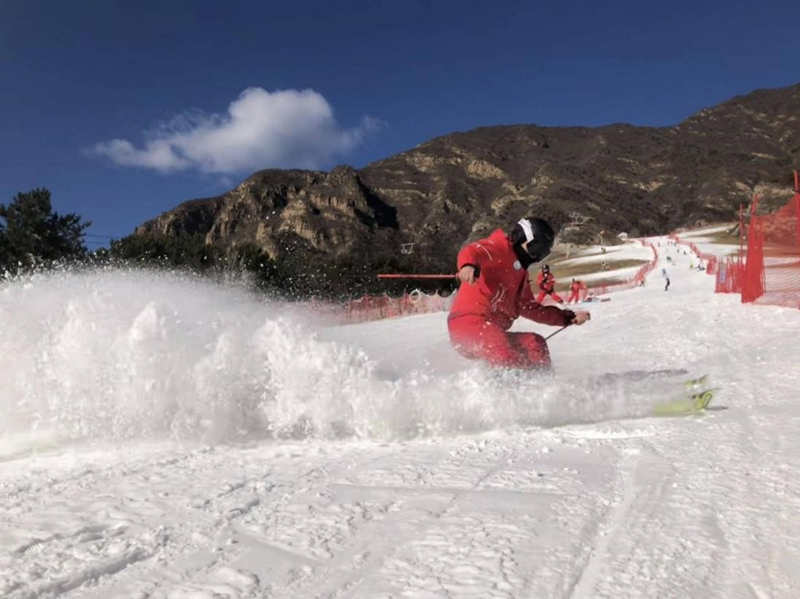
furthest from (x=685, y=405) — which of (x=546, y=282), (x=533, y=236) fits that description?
(x=546, y=282)

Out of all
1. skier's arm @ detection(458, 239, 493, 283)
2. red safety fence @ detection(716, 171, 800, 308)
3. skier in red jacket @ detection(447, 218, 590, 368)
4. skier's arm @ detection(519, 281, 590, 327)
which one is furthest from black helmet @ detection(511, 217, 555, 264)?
red safety fence @ detection(716, 171, 800, 308)

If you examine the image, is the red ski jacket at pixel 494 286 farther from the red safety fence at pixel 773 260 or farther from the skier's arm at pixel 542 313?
the red safety fence at pixel 773 260

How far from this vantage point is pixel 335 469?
12.1 ft

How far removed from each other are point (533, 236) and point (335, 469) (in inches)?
114

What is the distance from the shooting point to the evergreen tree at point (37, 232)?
44.6 metres

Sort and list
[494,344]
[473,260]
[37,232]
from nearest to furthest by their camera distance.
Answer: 1. [473,260]
2. [494,344]
3. [37,232]

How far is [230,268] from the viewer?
4925 cm

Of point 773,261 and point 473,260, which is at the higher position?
point 473,260

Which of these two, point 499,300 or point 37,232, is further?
point 37,232

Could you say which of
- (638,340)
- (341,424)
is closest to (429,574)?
(341,424)

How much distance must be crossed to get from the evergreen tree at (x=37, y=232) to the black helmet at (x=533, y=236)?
150ft

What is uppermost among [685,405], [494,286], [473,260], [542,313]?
[473,260]

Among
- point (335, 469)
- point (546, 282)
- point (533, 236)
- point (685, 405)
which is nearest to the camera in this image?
point (335, 469)

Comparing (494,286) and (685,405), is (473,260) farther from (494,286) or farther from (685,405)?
(685,405)
